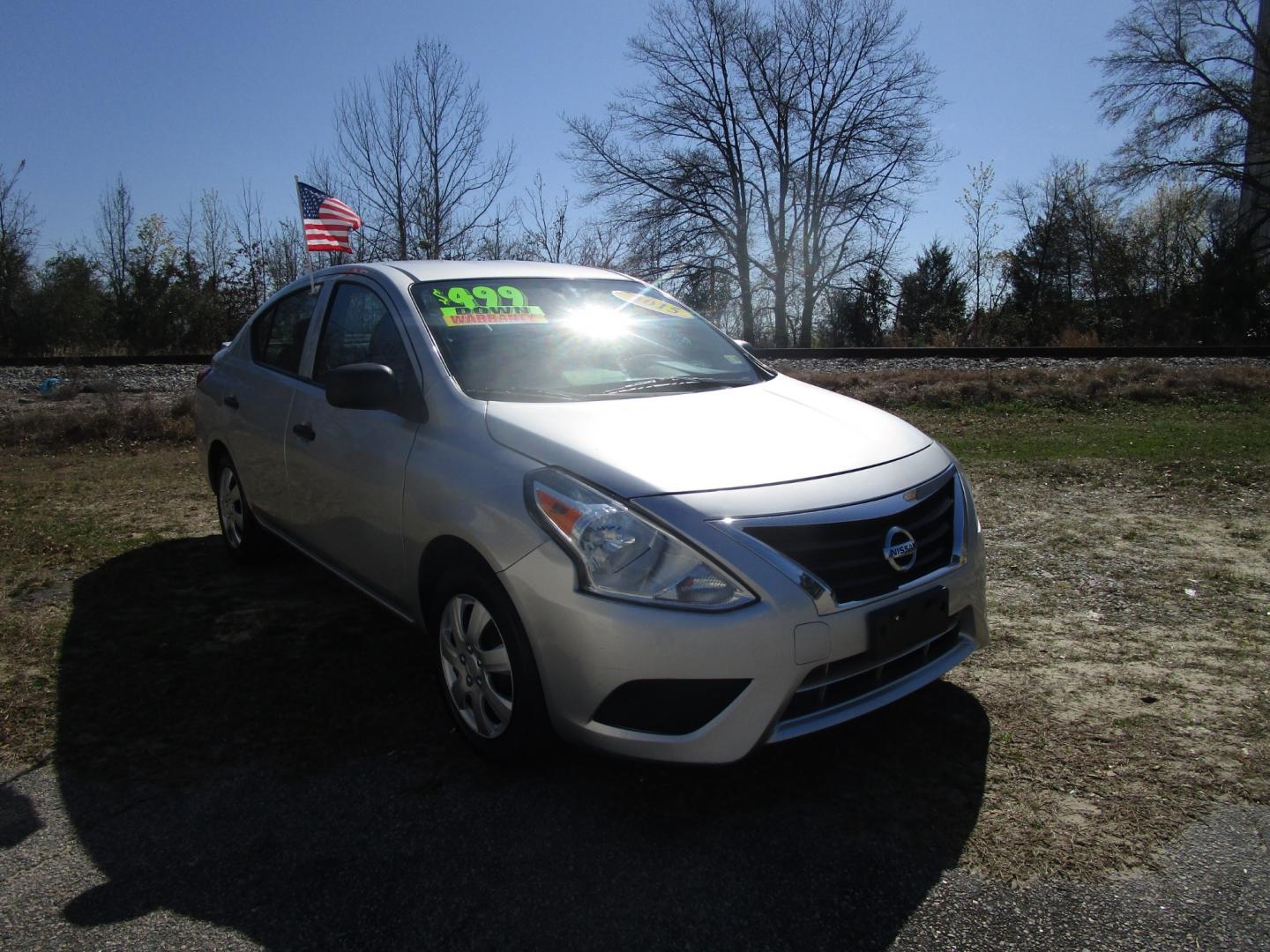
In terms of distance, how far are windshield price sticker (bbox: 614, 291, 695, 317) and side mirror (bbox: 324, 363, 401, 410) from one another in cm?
137

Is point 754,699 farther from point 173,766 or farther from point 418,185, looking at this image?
point 418,185

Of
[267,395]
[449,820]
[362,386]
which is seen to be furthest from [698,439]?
[267,395]

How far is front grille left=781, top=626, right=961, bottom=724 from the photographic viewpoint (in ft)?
8.62

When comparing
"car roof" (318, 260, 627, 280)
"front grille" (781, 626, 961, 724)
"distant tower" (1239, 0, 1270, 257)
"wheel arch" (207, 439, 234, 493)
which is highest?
"distant tower" (1239, 0, 1270, 257)

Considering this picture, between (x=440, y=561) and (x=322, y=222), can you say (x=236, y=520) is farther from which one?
(x=440, y=561)

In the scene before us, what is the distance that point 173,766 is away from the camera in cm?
312

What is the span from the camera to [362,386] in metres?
3.34

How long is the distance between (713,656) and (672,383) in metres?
1.48

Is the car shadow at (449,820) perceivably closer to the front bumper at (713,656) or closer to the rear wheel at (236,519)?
the front bumper at (713,656)

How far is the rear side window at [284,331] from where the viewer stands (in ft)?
15.0

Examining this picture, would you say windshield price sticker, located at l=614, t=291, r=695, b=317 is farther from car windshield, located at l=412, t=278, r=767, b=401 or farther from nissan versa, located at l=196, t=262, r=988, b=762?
nissan versa, located at l=196, t=262, r=988, b=762

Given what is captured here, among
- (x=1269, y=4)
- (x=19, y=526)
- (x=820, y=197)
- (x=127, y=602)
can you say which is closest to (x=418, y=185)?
(x=820, y=197)

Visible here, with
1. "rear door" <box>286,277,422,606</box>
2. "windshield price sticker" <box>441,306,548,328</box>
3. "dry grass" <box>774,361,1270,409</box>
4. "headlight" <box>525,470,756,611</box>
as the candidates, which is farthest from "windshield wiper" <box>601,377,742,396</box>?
"dry grass" <box>774,361,1270,409</box>

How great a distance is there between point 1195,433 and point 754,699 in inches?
322
